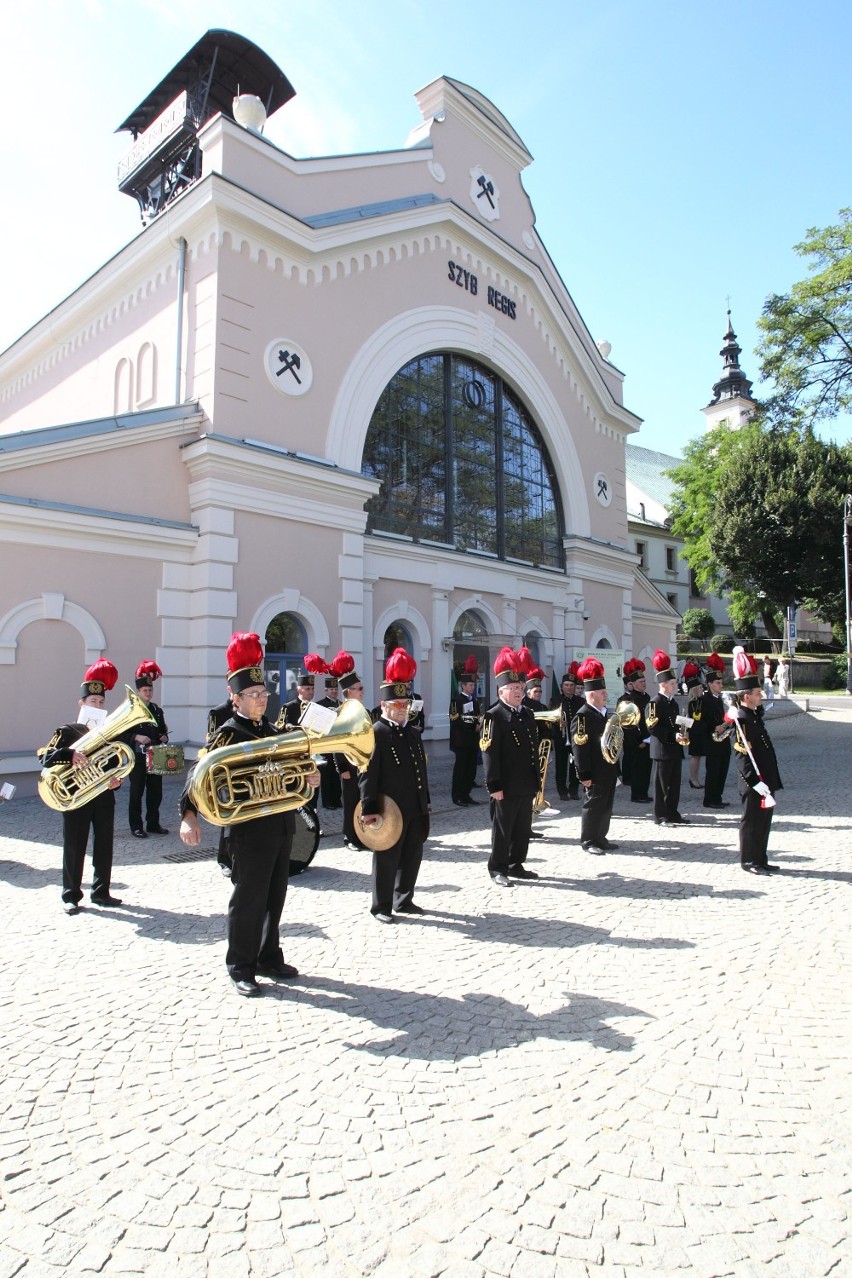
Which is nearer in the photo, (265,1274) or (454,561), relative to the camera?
(265,1274)

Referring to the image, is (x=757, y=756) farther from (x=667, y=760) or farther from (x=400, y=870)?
(x=400, y=870)

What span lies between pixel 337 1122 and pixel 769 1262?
5.58 ft

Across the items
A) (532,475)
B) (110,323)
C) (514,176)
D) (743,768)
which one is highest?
(514,176)

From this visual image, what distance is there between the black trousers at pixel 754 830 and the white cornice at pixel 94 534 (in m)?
9.86

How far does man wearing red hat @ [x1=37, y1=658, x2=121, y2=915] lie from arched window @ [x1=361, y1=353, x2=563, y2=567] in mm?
10937

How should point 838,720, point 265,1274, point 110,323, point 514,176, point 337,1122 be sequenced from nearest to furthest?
point 265,1274, point 337,1122, point 110,323, point 514,176, point 838,720

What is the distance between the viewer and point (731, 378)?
59594mm

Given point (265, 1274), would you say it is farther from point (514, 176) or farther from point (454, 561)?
point (514, 176)

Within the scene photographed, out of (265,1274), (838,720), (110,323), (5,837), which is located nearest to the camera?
(265,1274)

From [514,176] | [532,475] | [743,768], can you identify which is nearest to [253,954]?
[743,768]

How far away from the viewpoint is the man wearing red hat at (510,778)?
24.0 ft

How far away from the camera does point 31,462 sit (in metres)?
11.6

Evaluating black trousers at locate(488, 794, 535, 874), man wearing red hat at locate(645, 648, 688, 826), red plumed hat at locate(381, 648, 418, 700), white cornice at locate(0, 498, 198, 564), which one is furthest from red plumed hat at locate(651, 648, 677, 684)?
white cornice at locate(0, 498, 198, 564)

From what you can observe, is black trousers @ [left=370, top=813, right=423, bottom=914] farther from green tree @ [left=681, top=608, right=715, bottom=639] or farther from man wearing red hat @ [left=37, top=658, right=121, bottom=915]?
green tree @ [left=681, top=608, right=715, bottom=639]
